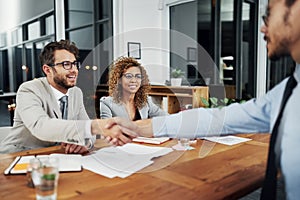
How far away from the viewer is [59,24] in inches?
167

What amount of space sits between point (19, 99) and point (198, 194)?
3.96ft

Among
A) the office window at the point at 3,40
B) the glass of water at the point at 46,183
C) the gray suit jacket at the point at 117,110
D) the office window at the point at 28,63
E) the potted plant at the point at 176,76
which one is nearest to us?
Result: the glass of water at the point at 46,183

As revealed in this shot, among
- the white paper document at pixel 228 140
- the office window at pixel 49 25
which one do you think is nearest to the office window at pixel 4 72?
the office window at pixel 49 25

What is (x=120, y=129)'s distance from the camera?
1.39 meters

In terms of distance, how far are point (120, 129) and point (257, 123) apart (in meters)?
0.61

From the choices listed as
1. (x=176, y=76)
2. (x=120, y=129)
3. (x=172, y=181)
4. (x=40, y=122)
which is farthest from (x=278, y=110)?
(x=176, y=76)

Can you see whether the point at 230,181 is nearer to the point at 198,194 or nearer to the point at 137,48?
the point at 198,194

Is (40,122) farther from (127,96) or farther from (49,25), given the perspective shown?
(49,25)

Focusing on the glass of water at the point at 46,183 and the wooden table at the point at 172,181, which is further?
the wooden table at the point at 172,181

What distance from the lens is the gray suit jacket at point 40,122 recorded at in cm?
149

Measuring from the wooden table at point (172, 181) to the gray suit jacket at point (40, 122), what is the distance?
225 millimetres

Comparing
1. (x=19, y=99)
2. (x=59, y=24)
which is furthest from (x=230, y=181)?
(x=59, y=24)

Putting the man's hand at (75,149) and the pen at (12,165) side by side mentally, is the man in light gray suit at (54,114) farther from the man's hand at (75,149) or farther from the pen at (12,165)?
the pen at (12,165)

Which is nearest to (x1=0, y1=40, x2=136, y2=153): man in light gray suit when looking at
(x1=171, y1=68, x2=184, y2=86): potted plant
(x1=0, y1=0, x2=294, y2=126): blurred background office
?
(x1=171, y1=68, x2=184, y2=86): potted plant
